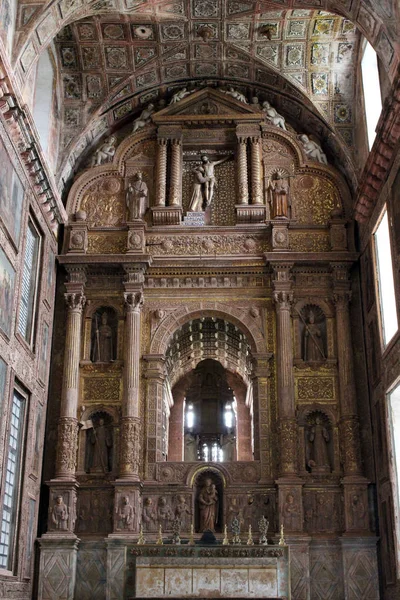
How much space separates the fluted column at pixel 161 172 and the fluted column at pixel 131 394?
3.27m

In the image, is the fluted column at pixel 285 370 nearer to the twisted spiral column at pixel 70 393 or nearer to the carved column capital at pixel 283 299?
the carved column capital at pixel 283 299

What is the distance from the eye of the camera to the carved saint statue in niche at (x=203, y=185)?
25.5 metres

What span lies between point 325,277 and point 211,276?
3522 mm

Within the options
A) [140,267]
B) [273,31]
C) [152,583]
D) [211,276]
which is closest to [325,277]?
[211,276]

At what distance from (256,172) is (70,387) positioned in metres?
9.00

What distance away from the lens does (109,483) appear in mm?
22391

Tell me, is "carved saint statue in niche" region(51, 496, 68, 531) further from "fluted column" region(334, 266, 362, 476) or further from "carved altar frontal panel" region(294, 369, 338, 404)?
"fluted column" region(334, 266, 362, 476)

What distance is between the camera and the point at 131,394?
23000 mm

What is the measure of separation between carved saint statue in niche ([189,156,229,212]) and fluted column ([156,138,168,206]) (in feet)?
3.21

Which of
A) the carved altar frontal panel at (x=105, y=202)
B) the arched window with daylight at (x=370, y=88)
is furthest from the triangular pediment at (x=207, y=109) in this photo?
the arched window with daylight at (x=370, y=88)

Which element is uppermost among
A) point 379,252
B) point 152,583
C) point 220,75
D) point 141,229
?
point 220,75

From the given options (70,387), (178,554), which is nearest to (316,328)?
(70,387)

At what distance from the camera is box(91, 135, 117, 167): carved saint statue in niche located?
26.2m

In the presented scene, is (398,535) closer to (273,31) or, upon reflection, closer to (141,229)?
(141,229)
